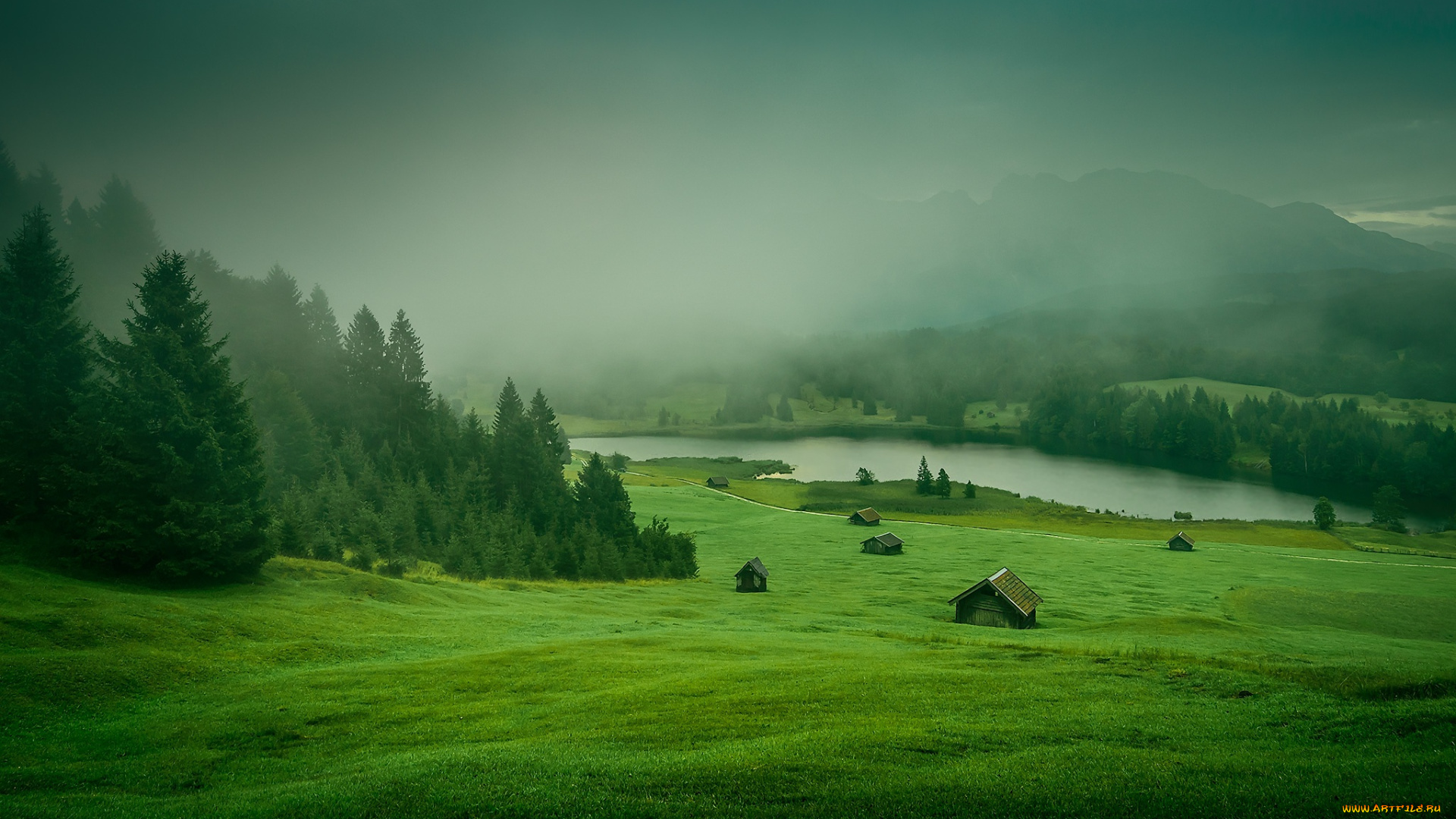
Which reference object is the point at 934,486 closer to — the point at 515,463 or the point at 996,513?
the point at 996,513

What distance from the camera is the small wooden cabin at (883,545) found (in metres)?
89.4

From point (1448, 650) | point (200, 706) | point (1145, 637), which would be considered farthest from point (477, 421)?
point (1448, 650)

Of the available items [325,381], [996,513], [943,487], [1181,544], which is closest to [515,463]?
[325,381]

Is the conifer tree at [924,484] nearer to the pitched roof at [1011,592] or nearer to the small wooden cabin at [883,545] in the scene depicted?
the small wooden cabin at [883,545]

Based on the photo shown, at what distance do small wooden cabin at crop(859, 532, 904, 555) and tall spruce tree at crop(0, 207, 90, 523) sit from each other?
255 feet

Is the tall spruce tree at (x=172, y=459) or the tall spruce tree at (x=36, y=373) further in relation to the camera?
the tall spruce tree at (x=36, y=373)

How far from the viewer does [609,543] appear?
7350cm

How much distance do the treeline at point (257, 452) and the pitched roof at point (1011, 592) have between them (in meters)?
34.6

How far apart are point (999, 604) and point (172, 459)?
53.2 m

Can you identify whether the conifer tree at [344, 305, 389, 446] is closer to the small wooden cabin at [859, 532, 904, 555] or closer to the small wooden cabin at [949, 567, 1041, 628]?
the small wooden cabin at [859, 532, 904, 555]

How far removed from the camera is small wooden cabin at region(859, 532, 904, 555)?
293ft

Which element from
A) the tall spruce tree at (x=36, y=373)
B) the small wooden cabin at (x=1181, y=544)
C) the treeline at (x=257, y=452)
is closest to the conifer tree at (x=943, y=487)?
the small wooden cabin at (x=1181, y=544)

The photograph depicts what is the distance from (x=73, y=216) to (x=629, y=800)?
A: 14818 centimetres

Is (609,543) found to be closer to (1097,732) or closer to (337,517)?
(337,517)
